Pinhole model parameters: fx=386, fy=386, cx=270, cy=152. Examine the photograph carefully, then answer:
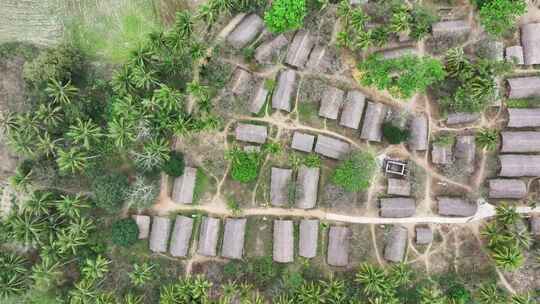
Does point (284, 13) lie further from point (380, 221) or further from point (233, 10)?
point (380, 221)

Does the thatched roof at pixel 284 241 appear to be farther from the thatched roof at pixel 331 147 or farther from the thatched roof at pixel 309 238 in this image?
the thatched roof at pixel 331 147

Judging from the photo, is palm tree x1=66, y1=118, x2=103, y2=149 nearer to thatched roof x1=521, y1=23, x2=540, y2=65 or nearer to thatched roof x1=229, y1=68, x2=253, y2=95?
thatched roof x1=229, y1=68, x2=253, y2=95

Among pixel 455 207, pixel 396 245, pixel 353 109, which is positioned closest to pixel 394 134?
pixel 353 109

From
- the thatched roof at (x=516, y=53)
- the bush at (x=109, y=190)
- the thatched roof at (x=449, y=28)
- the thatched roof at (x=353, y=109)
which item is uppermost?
the thatched roof at (x=449, y=28)

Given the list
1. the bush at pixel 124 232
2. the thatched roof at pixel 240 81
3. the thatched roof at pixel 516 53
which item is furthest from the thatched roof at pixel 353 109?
the bush at pixel 124 232

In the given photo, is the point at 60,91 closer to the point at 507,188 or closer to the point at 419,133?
the point at 419,133

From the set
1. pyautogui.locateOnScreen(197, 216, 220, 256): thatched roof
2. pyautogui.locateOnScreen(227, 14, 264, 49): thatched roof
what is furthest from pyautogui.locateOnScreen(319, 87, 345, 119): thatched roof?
pyautogui.locateOnScreen(197, 216, 220, 256): thatched roof
